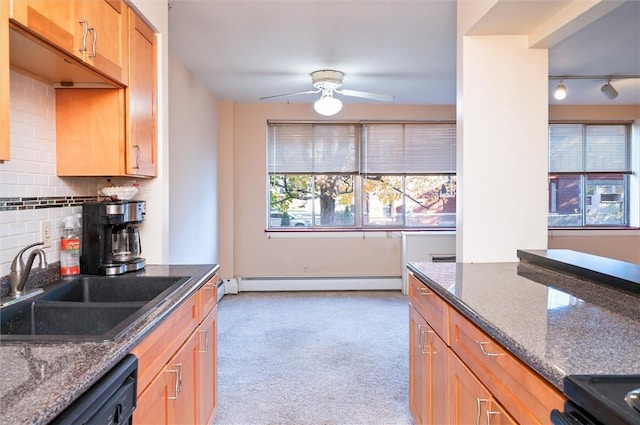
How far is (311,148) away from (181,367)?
412cm

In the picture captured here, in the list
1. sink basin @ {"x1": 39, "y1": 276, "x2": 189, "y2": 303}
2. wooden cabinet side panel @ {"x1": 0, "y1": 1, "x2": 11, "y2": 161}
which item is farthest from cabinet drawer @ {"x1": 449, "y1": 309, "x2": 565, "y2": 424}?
wooden cabinet side panel @ {"x1": 0, "y1": 1, "x2": 11, "y2": 161}

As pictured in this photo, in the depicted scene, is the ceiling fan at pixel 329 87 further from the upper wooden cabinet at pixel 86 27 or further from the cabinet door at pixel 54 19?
the cabinet door at pixel 54 19

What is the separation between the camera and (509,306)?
145cm

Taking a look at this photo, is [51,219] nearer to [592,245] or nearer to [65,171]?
[65,171]

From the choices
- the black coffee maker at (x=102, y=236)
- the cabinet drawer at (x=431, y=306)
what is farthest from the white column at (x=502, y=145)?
the black coffee maker at (x=102, y=236)

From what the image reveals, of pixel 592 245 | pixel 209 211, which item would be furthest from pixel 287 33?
pixel 592 245

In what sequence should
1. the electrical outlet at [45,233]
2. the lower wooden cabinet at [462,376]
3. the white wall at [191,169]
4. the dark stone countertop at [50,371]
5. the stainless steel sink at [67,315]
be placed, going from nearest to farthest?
1. the dark stone countertop at [50,371]
2. the lower wooden cabinet at [462,376]
3. the stainless steel sink at [67,315]
4. the electrical outlet at [45,233]
5. the white wall at [191,169]

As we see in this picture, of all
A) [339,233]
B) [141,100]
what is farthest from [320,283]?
[141,100]

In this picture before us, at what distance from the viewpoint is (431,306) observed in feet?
6.17

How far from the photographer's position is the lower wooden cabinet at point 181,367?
1290 millimetres

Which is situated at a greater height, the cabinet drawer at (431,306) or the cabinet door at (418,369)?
the cabinet drawer at (431,306)

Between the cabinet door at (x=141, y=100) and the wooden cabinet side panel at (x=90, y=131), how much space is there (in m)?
0.05

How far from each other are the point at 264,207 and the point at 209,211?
0.88 metres

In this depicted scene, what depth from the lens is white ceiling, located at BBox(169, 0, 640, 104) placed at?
2.54m
